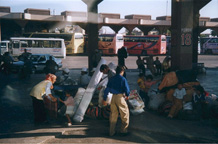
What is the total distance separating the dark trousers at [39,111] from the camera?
7586mm

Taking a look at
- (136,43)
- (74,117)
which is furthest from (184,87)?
(136,43)

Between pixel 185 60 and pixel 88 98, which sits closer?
pixel 88 98

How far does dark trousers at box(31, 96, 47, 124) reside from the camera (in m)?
7.59

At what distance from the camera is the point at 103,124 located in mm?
7746

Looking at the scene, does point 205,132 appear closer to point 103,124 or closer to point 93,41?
point 103,124

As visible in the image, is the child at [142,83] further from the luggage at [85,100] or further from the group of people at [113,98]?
the group of people at [113,98]

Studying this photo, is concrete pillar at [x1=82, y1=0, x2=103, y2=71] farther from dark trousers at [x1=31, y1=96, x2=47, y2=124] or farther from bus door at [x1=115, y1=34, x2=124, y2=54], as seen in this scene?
bus door at [x1=115, y1=34, x2=124, y2=54]

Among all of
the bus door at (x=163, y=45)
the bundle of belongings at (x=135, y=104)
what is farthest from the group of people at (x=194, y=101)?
the bus door at (x=163, y=45)

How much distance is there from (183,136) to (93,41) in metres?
8.97

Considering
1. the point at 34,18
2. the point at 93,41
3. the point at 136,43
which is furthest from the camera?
the point at 34,18

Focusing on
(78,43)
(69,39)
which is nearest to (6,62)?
(69,39)

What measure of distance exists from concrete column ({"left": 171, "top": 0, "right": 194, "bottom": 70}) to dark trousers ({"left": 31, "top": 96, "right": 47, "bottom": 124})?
5213mm

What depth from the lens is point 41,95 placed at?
7.49m

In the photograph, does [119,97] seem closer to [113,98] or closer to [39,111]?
[113,98]
